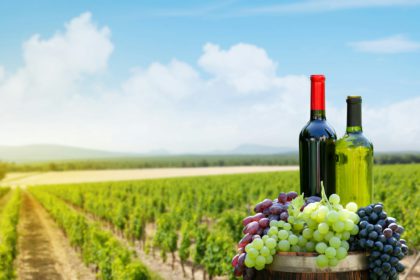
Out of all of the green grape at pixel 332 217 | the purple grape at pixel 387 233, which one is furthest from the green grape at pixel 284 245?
the purple grape at pixel 387 233

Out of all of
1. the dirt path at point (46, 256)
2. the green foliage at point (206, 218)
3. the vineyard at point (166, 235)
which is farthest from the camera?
the dirt path at point (46, 256)

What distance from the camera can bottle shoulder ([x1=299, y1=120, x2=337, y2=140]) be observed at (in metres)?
2.98

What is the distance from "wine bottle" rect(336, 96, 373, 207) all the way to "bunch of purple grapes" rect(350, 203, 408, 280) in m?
0.24

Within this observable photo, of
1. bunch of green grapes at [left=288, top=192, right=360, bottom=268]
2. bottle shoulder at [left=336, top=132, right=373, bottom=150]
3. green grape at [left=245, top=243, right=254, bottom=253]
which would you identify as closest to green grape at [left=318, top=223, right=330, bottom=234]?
bunch of green grapes at [left=288, top=192, right=360, bottom=268]

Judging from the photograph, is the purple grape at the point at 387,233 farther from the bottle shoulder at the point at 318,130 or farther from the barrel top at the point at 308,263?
the bottle shoulder at the point at 318,130

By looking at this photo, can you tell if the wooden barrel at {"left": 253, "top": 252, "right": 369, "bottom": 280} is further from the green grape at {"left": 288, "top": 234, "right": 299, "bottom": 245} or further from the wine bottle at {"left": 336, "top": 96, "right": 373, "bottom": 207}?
the wine bottle at {"left": 336, "top": 96, "right": 373, "bottom": 207}

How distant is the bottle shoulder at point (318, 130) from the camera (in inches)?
117

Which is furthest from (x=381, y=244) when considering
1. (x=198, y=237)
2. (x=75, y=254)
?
(x=75, y=254)

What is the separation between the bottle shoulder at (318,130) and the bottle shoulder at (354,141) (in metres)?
0.07

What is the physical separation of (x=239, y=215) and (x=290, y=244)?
1474 centimetres

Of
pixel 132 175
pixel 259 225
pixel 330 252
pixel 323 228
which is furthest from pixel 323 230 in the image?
pixel 132 175

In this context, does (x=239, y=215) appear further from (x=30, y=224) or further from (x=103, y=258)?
(x=30, y=224)

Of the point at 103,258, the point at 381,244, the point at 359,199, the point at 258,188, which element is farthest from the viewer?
the point at 258,188

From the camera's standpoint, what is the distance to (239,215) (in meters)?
17.2
